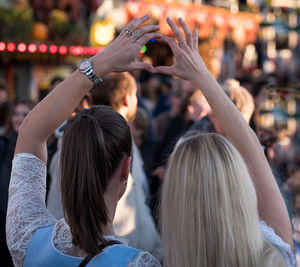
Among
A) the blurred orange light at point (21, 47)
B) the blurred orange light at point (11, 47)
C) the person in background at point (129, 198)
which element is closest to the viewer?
the person in background at point (129, 198)

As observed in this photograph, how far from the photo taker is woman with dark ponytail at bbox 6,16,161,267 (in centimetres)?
128

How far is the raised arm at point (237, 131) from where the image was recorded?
1.46 m

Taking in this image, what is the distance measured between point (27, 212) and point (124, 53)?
0.56 m

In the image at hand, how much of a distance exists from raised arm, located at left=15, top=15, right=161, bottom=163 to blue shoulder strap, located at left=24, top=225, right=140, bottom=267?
0.29 metres

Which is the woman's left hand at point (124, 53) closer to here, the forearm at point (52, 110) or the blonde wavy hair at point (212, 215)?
the forearm at point (52, 110)

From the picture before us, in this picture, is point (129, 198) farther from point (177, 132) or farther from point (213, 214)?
point (177, 132)

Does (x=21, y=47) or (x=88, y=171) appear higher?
(x=21, y=47)

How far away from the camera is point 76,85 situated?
1403mm

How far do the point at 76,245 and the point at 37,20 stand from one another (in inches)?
444

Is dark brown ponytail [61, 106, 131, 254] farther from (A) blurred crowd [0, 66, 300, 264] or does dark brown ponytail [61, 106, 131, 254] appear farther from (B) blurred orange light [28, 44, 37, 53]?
(B) blurred orange light [28, 44, 37, 53]

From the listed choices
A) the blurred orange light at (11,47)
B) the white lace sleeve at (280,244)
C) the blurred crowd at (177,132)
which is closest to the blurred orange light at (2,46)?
the blurred orange light at (11,47)

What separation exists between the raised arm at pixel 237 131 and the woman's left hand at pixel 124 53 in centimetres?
11

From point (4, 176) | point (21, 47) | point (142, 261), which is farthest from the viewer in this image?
point (21, 47)

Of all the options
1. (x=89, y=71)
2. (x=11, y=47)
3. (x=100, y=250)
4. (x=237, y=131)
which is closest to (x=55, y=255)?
(x=100, y=250)
